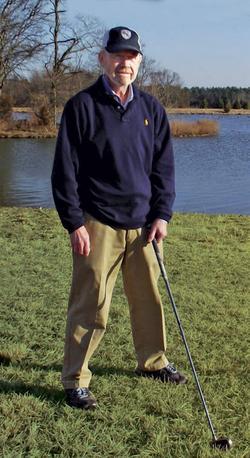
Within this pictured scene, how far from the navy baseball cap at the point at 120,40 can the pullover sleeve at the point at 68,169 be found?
0.37 m

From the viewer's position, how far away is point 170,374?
3.67 m

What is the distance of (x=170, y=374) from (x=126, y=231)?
97 cm

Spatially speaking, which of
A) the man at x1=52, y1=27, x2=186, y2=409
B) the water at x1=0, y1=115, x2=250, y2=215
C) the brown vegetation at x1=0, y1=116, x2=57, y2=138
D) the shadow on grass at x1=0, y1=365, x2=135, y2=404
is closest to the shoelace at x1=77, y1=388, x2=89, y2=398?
the man at x1=52, y1=27, x2=186, y2=409

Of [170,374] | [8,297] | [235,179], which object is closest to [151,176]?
[170,374]

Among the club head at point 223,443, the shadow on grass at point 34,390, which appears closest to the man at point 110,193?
the shadow on grass at point 34,390

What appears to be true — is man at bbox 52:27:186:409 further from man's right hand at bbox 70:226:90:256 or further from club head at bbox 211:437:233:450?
club head at bbox 211:437:233:450

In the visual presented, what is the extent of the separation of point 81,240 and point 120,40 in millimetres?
1061

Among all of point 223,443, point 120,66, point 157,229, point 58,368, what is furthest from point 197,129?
point 223,443

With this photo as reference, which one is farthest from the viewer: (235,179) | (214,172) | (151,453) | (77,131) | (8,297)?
(214,172)

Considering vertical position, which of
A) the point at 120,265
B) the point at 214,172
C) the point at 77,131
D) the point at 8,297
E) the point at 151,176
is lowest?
the point at 214,172

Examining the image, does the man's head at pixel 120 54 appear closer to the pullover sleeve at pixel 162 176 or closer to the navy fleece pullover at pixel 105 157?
the navy fleece pullover at pixel 105 157

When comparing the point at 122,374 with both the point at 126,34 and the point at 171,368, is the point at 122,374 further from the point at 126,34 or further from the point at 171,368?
the point at 126,34

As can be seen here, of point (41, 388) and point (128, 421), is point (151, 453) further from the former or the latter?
point (41, 388)

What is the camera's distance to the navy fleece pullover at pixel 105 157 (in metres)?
3.13
